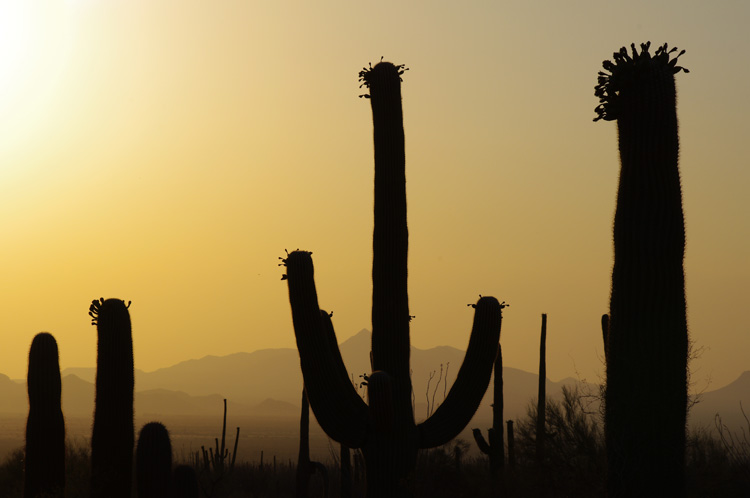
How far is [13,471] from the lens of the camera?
2912 cm

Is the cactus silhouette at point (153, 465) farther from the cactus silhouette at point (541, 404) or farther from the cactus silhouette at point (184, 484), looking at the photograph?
the cactus silhouette at point (541, 404)

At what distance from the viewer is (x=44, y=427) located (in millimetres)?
19172

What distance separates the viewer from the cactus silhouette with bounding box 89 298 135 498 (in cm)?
1808

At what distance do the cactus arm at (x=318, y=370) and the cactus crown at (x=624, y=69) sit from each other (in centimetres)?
566

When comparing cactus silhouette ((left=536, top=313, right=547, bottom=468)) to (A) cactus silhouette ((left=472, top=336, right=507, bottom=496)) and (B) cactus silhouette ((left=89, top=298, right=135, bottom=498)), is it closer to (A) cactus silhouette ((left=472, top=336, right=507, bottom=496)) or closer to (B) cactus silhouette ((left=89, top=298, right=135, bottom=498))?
(A) cactus silhouette ((left=472, top=336, right=507, bottom=496))

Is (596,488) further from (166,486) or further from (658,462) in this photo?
(166,486)

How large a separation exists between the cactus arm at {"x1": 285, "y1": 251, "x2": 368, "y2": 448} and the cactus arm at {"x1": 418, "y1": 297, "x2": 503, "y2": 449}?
1466 millimetres

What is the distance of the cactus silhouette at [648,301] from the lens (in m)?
12.8

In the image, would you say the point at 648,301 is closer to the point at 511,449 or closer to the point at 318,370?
the point at 318,370

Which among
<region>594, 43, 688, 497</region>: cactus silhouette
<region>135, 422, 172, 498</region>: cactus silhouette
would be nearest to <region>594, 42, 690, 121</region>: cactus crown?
<region>594, 43, 688, 497</region>: cactus silhouette

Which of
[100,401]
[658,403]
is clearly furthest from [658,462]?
[100,401]

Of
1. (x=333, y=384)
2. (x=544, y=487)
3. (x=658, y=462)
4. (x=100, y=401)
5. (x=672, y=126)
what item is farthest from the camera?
(x=544, y=487)

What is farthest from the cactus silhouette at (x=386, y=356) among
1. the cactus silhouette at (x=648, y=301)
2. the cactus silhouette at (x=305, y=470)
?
the cactus silhouette at (x=305, y=470)

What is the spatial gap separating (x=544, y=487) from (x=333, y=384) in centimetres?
858
